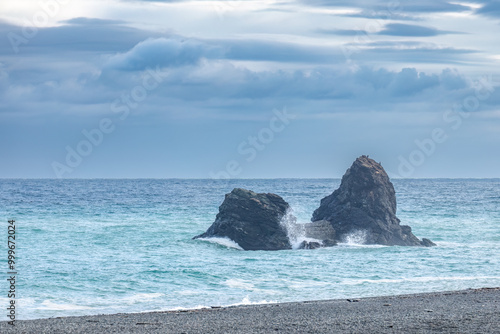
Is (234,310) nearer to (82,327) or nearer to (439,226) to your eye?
(82,327)

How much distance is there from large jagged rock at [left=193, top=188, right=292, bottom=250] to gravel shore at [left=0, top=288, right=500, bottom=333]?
56.0ft

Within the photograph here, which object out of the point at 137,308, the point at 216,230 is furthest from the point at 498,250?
the point at 137,308

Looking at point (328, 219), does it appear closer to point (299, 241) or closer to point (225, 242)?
point (299, 241)

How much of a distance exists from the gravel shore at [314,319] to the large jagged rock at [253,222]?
56.0ft

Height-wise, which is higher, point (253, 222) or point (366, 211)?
point (366, 211)

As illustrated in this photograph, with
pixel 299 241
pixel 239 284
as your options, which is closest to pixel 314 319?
pixel 239 284

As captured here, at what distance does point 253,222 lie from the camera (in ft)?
132

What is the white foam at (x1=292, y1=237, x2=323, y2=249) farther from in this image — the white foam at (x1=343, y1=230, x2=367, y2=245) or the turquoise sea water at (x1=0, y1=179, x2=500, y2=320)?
the white foam at (x1=343, y1=230, x2=367, y2=245)

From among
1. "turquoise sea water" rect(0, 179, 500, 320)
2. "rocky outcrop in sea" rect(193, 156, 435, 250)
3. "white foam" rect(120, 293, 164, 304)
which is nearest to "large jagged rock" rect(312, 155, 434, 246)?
"rocky outcrop in sea" rect(193, 156, 435, 250)

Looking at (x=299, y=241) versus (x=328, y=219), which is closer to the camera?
(x=299, y=241)

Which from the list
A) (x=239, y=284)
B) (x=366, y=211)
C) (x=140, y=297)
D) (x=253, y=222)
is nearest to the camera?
(x=140, y=297)

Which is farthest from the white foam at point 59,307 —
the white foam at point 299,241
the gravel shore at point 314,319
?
the white foam at point 299,241

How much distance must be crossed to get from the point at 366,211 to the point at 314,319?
84.0 feet

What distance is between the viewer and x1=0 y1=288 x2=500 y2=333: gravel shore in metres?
16.7
